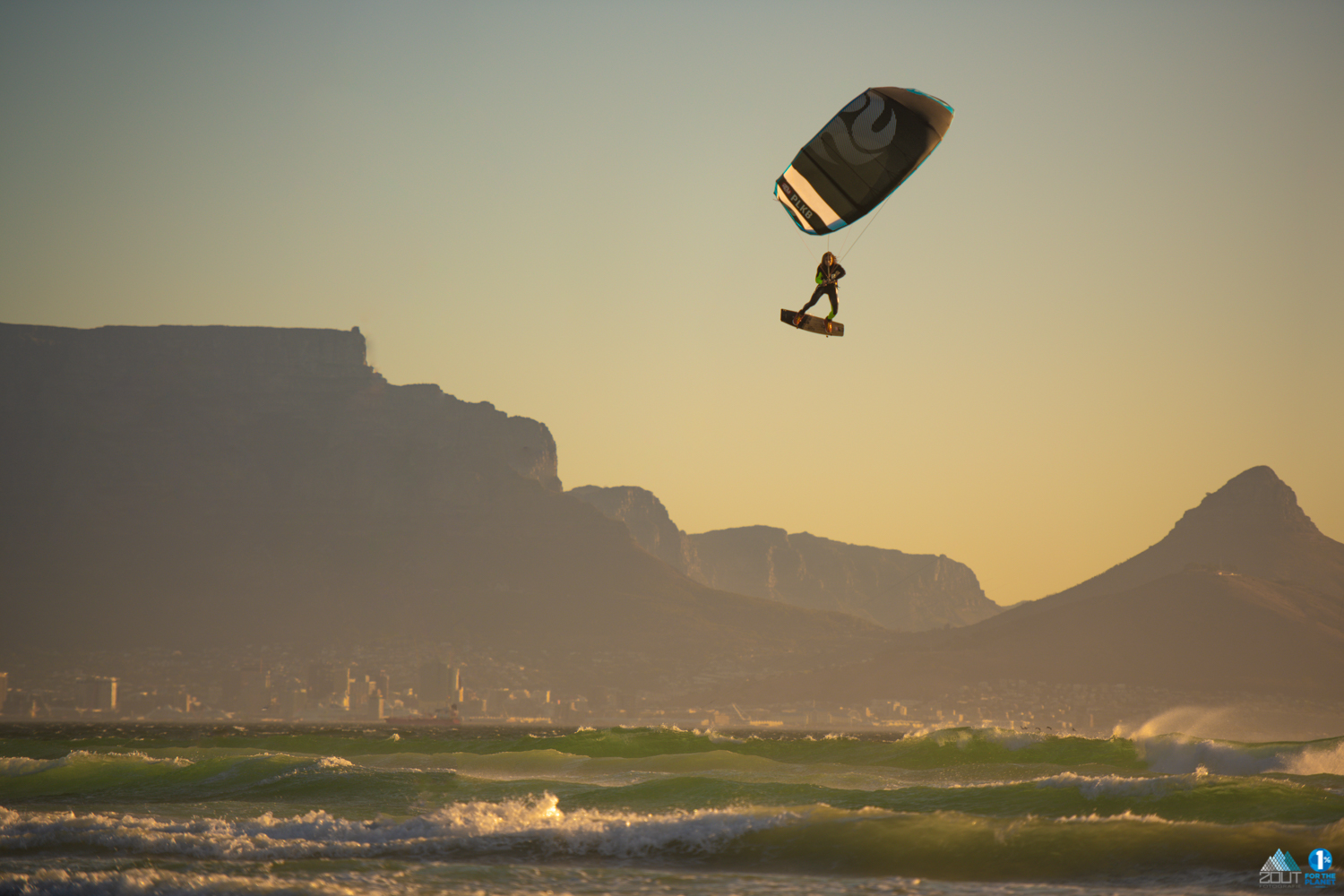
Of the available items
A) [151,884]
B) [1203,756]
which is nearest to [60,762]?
[151,884]

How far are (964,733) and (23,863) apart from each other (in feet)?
168

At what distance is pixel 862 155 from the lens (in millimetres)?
29109

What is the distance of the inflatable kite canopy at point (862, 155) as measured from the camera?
93.6ft

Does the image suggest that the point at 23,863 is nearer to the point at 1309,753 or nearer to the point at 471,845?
the point at 471,845

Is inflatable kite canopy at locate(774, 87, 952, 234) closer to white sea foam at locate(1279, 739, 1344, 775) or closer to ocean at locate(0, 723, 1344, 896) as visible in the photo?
ocean at locate(0, 723, 1344, 896)

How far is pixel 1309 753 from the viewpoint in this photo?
142 ft

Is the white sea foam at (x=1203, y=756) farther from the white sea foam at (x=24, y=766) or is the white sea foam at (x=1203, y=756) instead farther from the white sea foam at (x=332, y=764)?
the white sea foam at (x=24, y=766)

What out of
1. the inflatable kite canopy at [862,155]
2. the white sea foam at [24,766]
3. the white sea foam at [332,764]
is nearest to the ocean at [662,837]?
the white sea foam at [332,764]

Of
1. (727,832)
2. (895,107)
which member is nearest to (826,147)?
(895,107)

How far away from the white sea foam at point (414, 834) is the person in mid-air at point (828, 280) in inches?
515

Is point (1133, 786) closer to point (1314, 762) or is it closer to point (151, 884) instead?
point (151, 884)

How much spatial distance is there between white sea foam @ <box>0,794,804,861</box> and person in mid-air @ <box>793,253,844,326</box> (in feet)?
42.9

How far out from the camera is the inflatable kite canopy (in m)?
28.5

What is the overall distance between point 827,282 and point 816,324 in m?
1.45
